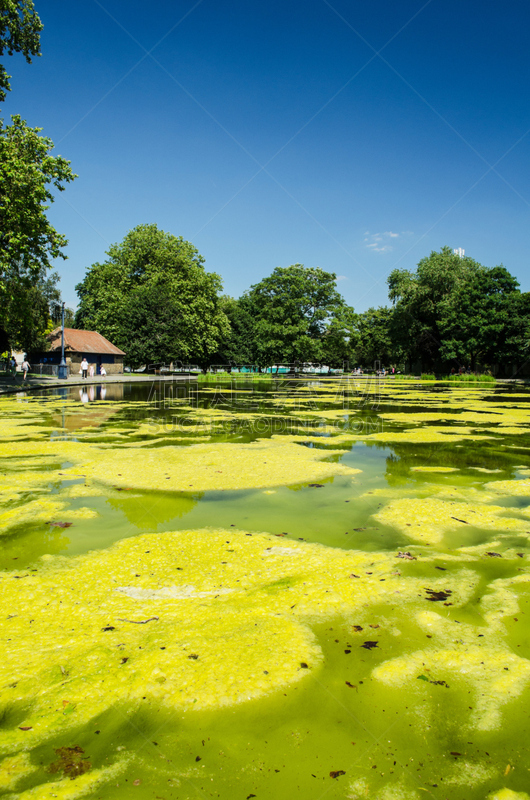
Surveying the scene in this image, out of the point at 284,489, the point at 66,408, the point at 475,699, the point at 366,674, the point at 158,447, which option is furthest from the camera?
the point at 66,408

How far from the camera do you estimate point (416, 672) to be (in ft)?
8.68

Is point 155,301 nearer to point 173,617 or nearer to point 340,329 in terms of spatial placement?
point 340,329


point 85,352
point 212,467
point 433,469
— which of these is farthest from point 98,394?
point 85,352

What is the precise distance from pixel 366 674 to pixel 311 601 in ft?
2.77

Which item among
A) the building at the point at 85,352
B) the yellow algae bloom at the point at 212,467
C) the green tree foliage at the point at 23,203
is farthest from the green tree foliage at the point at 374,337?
the yellow algae bloom at the point at 212,467

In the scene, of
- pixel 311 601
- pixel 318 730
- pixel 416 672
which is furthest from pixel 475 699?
pixel 311 601

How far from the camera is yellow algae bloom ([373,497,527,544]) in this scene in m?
4.89

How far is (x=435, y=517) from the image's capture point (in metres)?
5.27

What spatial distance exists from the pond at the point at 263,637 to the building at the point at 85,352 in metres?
43.7

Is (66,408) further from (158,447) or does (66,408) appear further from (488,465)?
(488,465)

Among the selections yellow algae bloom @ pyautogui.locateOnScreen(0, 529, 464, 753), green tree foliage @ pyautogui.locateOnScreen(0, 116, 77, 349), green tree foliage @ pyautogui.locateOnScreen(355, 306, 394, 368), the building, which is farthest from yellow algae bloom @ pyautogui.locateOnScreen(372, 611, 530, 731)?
green tree foliage @ pyautogui.locateOnScreen(355, 306, 394, 368)

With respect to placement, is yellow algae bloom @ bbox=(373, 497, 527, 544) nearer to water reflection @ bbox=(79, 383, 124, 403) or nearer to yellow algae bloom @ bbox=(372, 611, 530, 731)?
yellow algae bloom @ bbox=(372, 611, 530, 731)

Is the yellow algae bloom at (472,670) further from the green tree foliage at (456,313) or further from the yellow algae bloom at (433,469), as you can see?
the green tree foliage at (456,313)

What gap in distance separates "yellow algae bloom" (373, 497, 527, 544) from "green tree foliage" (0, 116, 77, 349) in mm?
21420
